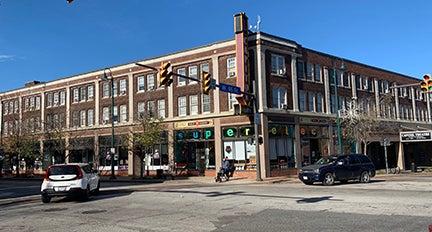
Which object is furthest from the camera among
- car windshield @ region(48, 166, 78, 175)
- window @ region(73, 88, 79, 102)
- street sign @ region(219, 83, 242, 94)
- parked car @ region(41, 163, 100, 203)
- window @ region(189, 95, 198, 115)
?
window @ region(73, 88, 79, 102)

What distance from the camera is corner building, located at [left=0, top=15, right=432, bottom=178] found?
3153 centimetres

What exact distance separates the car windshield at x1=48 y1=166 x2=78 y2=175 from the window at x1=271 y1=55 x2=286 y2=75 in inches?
776

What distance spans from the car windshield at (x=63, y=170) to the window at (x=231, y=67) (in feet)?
59.6

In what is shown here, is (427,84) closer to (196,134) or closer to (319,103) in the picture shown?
(319,103)

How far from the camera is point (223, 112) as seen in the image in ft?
107

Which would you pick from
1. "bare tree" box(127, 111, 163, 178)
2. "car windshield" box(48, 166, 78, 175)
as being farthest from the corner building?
"car windshield" box(48, 166, 78, 175)

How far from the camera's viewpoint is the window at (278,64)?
32.5 metres

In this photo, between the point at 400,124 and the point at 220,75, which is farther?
the point at 400,124

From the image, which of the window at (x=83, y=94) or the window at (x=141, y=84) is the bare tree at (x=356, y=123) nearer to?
the window at (x=141, y=84)

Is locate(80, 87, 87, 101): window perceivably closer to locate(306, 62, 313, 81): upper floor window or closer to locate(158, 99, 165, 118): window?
locate(158, 99, 165, 118): window

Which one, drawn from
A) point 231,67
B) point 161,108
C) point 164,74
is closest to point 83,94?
point 161,108

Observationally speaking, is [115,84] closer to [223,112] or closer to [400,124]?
[223,112]

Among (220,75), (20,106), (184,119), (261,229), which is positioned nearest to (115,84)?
(184,119)

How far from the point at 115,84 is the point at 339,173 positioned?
1060 inches
